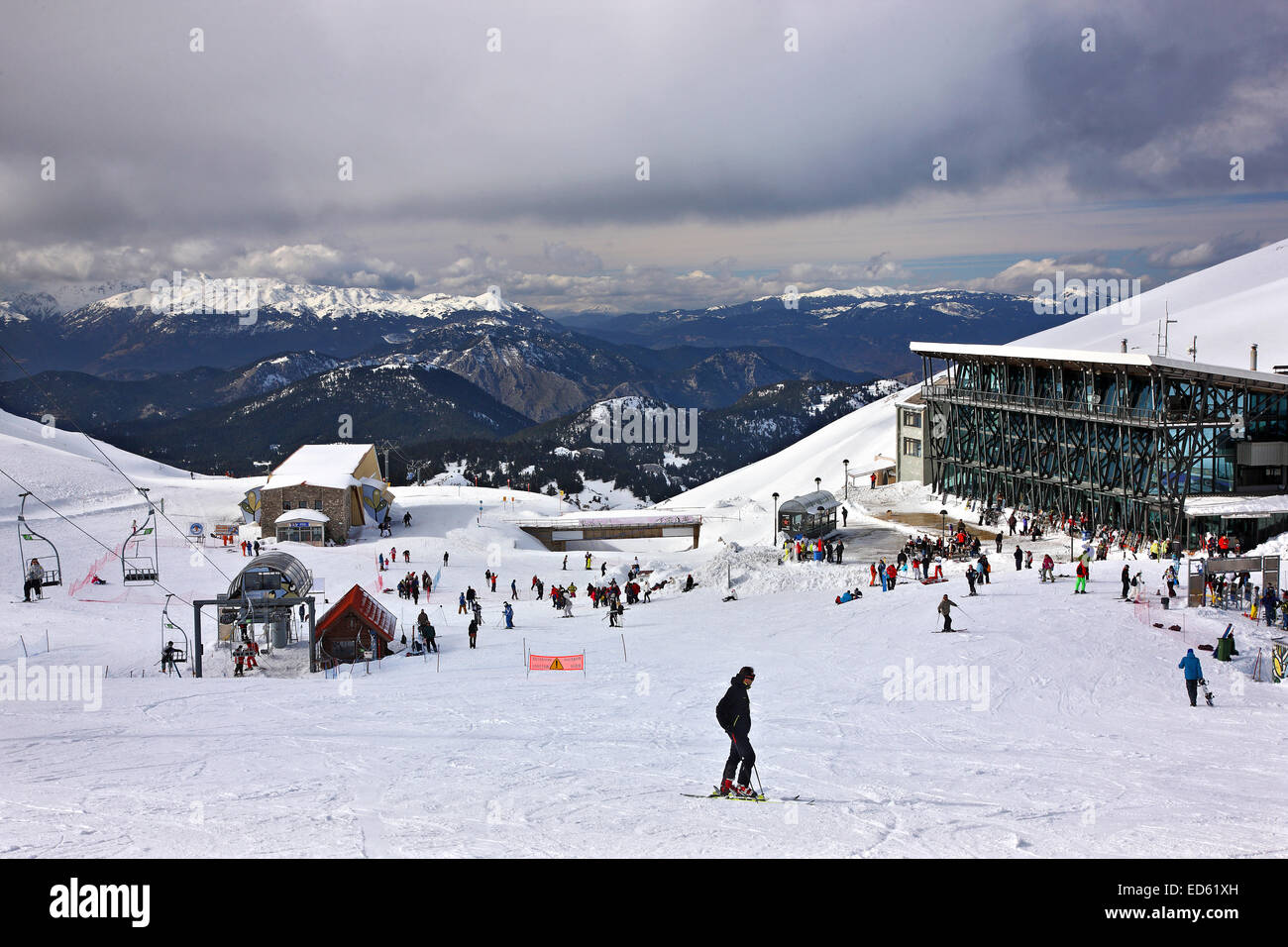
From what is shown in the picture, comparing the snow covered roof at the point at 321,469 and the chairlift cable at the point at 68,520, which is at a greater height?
the snow covered roof at the point at 321,469

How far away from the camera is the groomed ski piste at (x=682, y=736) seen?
9305mm

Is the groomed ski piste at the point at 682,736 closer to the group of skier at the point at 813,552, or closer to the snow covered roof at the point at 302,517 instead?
the group of skier at the point at 813,552

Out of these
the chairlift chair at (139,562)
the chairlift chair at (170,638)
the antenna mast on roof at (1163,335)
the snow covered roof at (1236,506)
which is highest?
the antenna mast on roof at (1163,335)

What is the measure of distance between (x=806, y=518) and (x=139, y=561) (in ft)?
106

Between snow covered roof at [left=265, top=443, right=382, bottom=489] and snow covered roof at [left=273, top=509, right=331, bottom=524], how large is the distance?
5.61ft

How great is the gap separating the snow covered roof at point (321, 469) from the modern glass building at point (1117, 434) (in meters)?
37.5

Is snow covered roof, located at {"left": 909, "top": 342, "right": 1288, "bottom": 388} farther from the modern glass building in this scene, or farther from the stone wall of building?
the stone wall of building

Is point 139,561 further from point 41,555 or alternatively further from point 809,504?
point 809,504

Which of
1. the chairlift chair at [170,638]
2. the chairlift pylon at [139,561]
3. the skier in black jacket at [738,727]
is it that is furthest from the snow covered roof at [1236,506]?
the chairlift pylon at [139,561]
